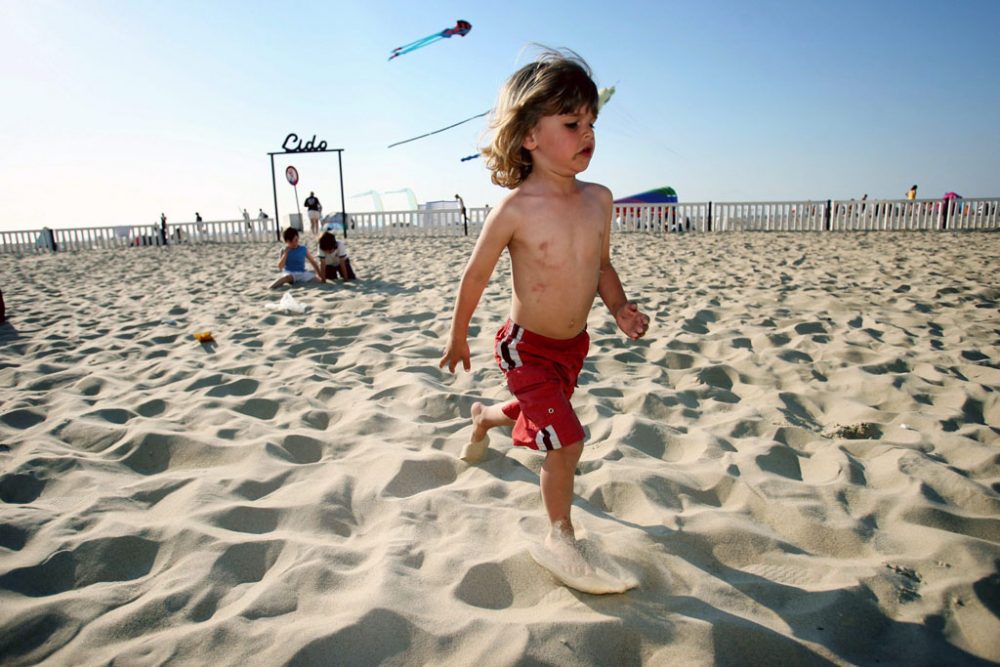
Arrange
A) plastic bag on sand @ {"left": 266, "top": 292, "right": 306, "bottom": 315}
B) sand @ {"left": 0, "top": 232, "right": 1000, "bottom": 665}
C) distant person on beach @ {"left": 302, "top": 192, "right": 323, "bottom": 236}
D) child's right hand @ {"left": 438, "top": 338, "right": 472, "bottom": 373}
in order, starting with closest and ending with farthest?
sand @ {"left": 0, "top": 232, "right": 1000, "bottom": 665} → child's right hand @ {"left": 438, "top": 338, "right": 472, "bottom": 373} → plastic bag on sand @ {"left": 266, "top": 292, "right": 306, "bottom": 315} → distant person on beach @ {"left": 302, "top": 192, "right": 323, "bottom": 236}

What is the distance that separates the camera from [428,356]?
4.09m

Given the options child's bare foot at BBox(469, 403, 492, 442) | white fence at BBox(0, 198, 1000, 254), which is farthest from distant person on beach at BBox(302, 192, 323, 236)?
child's bare foot at BBox(469, 403, 492, 442)

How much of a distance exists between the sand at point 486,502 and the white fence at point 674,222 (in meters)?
13.1

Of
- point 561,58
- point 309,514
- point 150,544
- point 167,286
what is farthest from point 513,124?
point 167,286

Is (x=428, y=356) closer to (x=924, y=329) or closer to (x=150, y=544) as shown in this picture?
(x=150, y=544)

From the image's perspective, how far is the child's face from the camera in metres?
1.86

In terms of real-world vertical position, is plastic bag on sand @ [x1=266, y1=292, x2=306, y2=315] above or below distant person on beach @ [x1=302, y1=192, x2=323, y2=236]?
below

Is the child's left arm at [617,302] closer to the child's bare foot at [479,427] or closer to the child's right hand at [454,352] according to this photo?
the child's right hand at [454,352]

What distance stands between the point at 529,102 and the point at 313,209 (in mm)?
19625

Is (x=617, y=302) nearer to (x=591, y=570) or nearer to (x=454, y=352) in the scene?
(x=454, y=352)

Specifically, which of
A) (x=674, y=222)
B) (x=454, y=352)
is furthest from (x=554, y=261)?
(x=674, y=222)

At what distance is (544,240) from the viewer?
190 centimetres

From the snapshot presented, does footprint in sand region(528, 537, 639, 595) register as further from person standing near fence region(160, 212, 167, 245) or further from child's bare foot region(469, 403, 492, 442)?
person standing near fence region(160, 212, 167, 245)

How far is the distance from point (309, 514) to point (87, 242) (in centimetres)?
2297
